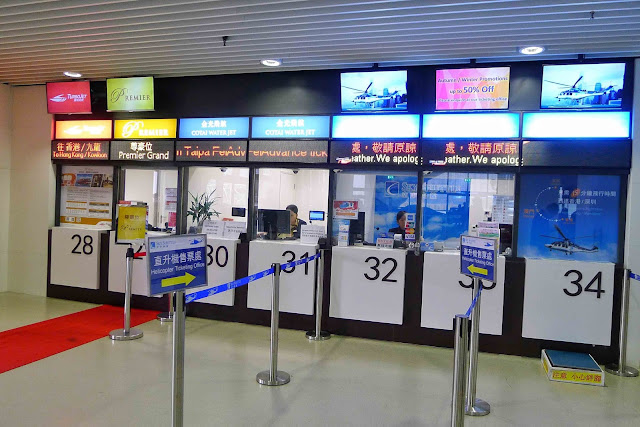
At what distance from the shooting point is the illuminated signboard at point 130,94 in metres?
5.95

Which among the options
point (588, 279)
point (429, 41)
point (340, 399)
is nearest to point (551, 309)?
point (588, 279)

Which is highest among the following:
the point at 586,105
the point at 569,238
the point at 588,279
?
the point at 586,105

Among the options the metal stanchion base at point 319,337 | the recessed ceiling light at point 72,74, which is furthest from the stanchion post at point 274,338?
the recessed ceiling light at point 72,74

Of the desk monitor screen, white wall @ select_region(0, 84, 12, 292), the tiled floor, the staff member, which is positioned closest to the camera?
the tiled floor

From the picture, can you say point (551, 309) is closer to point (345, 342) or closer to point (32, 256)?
point (345, 342)

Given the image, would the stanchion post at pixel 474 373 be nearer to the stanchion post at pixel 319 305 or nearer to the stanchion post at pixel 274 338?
the stanchion post at pixel 274 338

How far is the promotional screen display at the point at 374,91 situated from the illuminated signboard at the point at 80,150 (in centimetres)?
340

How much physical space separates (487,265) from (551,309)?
5.79 ft

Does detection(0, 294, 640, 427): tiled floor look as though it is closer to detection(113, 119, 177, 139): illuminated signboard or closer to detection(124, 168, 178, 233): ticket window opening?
detection(124, 168, 178, 233): ticket window opening

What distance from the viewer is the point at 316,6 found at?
3.81 meters

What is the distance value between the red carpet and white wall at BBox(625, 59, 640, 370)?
521 cm

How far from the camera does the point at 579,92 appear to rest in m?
4.60

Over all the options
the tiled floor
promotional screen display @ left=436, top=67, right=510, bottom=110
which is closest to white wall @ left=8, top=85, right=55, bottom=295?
the tiled floor

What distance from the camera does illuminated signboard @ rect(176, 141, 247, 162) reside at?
5801 millimetres
